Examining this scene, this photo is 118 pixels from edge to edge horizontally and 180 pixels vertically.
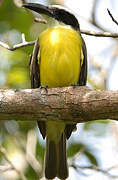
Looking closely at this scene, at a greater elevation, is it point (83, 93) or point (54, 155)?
point (83, 93)

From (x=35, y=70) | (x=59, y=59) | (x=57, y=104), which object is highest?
(x=59, y=59)

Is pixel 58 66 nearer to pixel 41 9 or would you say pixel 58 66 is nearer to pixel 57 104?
pixel 57 104

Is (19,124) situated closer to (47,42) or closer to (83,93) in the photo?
(47,42)

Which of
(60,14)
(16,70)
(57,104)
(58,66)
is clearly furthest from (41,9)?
(57,104)

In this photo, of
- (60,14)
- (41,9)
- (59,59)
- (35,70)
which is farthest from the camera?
(60,14)

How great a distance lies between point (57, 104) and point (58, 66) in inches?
23.8

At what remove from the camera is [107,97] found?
14.3 feet

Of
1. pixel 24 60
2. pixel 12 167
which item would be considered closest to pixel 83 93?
pixel 12 167

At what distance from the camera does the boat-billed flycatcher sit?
5.00 m

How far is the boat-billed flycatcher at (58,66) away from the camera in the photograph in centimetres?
500

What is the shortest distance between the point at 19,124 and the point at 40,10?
62.0 inches

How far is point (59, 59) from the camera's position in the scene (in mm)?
4965

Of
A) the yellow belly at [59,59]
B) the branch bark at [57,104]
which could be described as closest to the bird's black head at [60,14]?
the yellow belly at [59,59]

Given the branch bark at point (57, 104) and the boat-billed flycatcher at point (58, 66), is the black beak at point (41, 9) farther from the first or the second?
the branch bark at point (57, 104)
